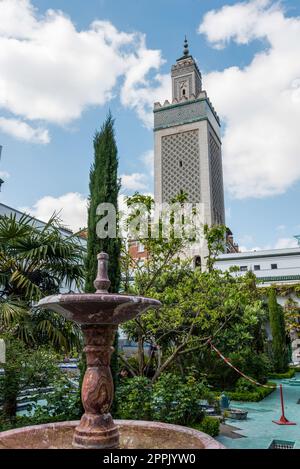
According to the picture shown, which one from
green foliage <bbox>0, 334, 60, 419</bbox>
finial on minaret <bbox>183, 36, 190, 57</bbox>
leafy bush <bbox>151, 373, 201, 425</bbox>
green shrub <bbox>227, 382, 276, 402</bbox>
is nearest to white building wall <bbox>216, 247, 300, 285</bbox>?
green shrub <bbox>227, 382, 276, 402</bbox>

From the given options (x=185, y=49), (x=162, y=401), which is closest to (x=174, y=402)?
(x=162, y=401)

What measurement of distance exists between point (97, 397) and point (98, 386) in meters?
0.12

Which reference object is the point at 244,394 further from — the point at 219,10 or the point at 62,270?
the point at 219,10

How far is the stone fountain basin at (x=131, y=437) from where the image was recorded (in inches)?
172

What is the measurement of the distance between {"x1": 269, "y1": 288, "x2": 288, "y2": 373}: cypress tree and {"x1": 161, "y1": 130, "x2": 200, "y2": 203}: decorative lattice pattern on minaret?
14.4 m

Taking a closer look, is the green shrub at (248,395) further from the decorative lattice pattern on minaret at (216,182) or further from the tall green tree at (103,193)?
the decorative lattice pattern on minaret at (216,182)

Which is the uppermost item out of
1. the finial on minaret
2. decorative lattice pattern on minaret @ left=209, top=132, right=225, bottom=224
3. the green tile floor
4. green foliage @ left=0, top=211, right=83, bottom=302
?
the finial on minaret

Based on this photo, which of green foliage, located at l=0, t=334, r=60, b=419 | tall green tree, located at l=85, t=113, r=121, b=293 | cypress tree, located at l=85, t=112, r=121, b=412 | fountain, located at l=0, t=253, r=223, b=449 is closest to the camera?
fountain, located at l=0, t=253, r=223, b=449

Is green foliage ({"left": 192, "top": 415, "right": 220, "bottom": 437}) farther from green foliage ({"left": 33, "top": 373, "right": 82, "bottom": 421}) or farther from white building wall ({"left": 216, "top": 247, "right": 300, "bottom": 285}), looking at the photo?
white building wall ({"left": 216, "top": 247, "right": 300, "bottom": 285})

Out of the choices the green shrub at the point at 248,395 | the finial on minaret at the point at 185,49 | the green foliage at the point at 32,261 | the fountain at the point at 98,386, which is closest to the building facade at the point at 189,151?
the finial on minaret at the point at 185,49

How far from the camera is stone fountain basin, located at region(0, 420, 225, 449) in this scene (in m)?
4.36

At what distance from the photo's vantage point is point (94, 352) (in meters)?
4.39

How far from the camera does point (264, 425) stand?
27.8ft

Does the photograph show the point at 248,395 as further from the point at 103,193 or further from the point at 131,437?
the point at 103,193
